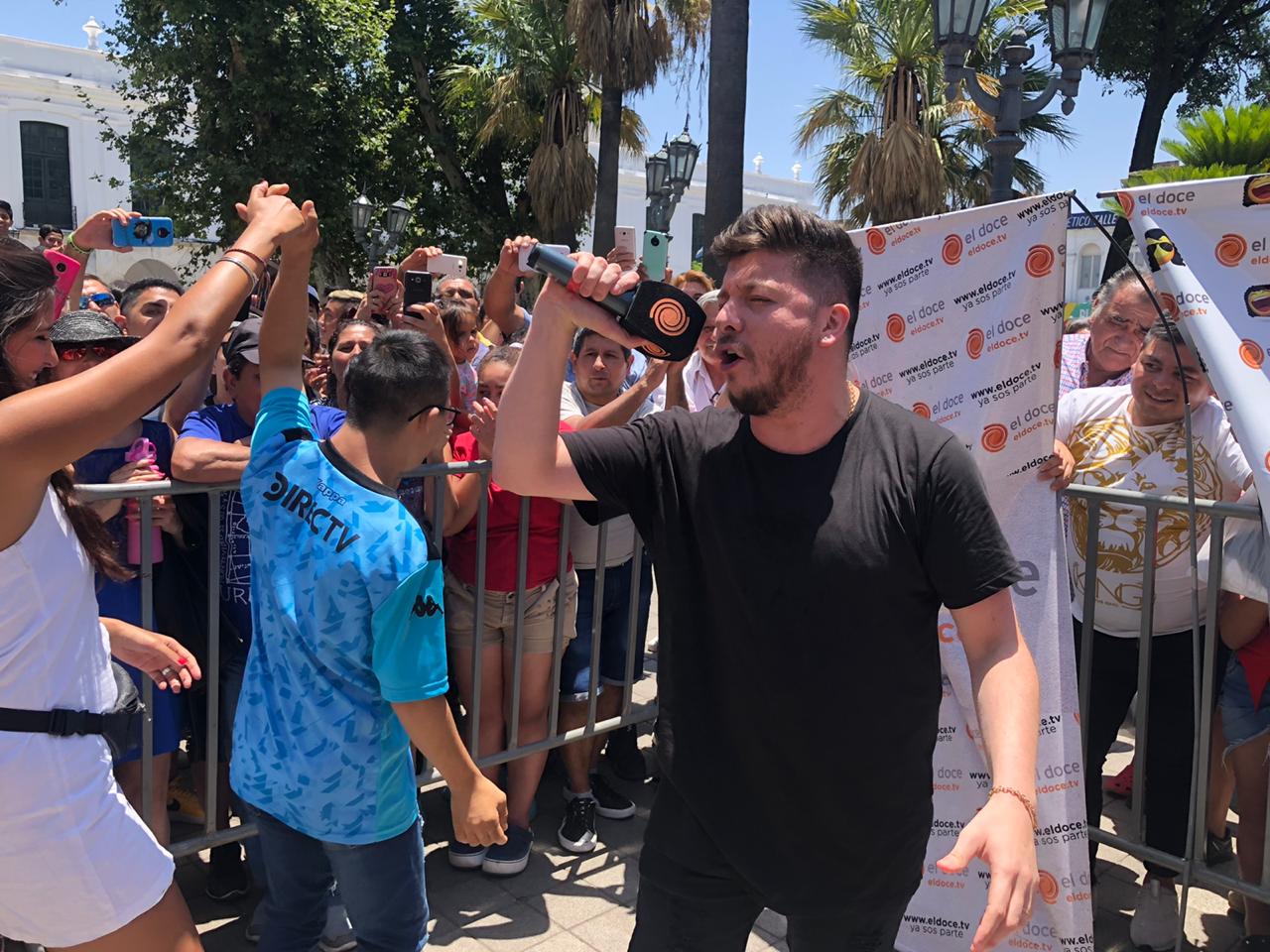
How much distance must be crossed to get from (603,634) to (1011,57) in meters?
6.78

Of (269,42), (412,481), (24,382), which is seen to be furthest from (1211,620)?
(269,42)

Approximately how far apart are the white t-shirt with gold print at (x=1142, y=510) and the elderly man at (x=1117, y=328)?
0.93 m

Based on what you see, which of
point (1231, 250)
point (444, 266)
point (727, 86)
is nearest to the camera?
point (1231, 250)

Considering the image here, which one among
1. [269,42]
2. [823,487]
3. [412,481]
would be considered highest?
[269,42]

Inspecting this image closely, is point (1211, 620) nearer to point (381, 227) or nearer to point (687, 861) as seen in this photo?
point (687, 861)

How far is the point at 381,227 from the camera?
72.4ft

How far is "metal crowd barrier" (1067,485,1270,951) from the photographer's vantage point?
306cm

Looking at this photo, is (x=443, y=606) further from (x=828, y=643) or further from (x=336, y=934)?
(x=336, y=934)

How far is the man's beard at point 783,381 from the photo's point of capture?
6.36ft

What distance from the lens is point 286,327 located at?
251 cm

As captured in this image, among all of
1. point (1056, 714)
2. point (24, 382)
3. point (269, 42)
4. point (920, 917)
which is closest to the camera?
point (24, 382)

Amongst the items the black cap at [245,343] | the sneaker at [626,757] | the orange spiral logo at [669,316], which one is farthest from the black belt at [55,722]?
the sneaker at [626,757]

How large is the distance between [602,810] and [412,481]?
160 centimetres

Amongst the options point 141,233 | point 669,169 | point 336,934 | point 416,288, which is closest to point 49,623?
point 336,934
